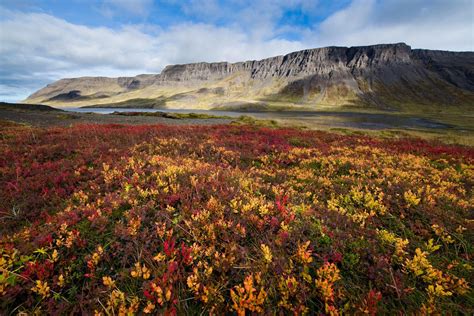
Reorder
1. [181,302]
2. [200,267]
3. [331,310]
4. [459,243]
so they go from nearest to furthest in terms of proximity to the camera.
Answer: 1. [331,310]
2. [181,302]
3. [200,267]
4. [459,243]

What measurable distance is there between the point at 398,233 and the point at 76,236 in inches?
244

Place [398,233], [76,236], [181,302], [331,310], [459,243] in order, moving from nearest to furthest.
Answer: [331,310] → [181,302] → [76,236] → [459,243] → [398,233]

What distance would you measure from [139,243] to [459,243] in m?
6.06

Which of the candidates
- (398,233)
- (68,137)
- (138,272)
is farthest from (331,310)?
(68,137)

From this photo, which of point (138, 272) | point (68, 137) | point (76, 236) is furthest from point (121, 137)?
point (138, 272)

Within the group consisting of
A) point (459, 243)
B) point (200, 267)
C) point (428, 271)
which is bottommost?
point (459, 243)

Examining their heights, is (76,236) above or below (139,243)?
above

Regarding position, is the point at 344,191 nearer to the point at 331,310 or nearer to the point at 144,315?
the point at 331,310

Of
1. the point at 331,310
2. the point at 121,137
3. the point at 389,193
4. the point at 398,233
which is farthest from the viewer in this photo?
the point at 121,137

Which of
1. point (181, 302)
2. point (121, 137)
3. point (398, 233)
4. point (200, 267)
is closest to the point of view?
point (181, 302)

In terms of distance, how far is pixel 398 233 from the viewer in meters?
4.54

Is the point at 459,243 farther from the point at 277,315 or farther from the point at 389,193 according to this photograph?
the point at 277,315

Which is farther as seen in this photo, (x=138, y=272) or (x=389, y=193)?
(x=389, y=193)

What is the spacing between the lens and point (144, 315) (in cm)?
263
